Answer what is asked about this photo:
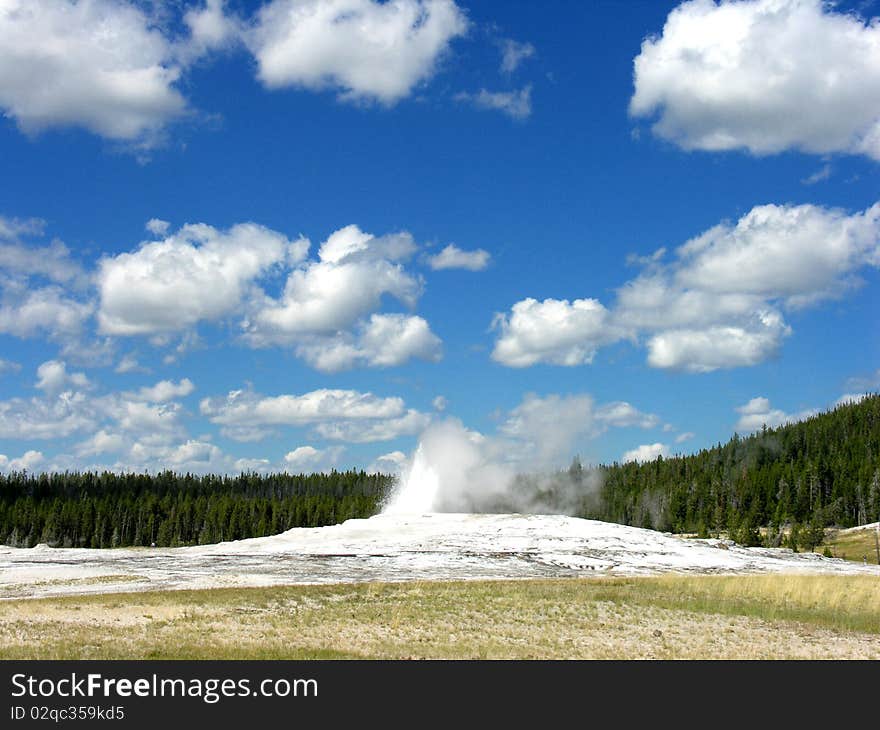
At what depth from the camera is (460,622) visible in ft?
91.8

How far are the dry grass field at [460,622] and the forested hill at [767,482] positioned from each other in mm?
69877

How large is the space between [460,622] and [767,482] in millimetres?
131867

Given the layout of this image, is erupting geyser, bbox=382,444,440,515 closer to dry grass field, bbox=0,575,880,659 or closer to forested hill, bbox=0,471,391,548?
forested hill, bbox=0,471,391,548

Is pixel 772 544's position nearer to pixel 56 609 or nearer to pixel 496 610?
pixel 496 610

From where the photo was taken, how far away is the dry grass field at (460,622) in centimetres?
2233

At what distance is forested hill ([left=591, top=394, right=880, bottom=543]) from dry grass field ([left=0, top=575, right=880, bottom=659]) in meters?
69.9

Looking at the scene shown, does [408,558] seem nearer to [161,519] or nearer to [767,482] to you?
[767,482]

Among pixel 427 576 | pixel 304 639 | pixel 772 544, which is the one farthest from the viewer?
pixel 772 544

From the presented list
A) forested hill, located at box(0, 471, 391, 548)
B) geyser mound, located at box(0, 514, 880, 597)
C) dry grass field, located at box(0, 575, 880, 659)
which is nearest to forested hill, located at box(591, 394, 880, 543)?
geyser mound, located at box(0, 514, 880, 597)

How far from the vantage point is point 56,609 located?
3159cm

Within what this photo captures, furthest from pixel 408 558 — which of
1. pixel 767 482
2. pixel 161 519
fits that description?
pixel 161 519
